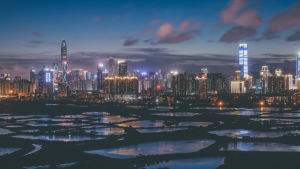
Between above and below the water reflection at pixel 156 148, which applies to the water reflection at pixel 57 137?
above

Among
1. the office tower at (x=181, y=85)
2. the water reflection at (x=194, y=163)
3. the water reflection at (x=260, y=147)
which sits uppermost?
the office tower at (x=181, y=85)

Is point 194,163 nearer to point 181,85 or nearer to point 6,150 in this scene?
point 6,150

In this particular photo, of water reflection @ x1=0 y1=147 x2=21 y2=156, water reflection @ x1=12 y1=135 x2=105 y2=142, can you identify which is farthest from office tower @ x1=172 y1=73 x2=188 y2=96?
water reflection @ x1=0 y1=147 x2=21 y2=156

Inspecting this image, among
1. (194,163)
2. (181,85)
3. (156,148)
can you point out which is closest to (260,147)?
(194,163)

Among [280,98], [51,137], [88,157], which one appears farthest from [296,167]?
[280,98]

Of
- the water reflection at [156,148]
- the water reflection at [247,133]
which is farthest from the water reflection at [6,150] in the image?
the water reflection at [247,133]

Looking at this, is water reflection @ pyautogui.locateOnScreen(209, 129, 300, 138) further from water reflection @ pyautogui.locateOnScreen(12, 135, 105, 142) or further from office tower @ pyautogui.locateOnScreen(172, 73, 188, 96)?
office tower @ pyautogui.locateOnScreen(172, 73, 188, 96)

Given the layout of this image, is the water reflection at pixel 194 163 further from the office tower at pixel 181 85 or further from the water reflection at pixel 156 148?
the office tower at pixel 181 85

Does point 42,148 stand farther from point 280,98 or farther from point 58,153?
point 280,98
